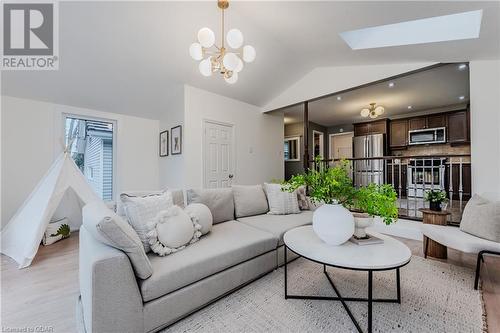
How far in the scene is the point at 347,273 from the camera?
Answer: 217 centimetres

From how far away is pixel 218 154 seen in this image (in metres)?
4.45

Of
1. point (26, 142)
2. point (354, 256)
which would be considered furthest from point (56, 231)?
point (354, 256)

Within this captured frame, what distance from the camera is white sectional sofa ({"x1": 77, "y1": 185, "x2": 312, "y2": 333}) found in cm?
120

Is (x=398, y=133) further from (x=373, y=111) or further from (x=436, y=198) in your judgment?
(x=436, y=198)

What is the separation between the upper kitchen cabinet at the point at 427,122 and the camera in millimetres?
5371

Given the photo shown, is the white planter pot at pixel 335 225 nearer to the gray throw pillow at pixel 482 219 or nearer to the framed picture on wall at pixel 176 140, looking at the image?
the gray throw pillow at pixel 482 219

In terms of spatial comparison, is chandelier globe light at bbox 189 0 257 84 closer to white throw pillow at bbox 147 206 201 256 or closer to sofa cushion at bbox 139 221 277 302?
white throw pillow at bbox 147 206 201 256

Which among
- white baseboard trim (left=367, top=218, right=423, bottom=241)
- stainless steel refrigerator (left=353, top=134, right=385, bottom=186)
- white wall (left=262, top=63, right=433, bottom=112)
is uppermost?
white wall (left=262, top=63, right=433, bottom=112)

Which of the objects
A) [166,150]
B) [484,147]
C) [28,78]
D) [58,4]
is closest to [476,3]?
[484,147]

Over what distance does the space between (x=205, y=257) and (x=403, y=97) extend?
5.54 metres

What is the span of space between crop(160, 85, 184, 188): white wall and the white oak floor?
1.89 metres

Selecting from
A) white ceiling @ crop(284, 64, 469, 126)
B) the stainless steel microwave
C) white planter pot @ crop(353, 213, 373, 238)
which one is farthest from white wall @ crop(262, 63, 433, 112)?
the stainless steel microwave

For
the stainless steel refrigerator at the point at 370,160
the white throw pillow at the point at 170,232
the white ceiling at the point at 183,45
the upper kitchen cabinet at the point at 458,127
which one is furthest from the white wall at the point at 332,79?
the white throw pillow at the point at 170,232

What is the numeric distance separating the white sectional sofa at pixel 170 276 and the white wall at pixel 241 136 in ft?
5.81
